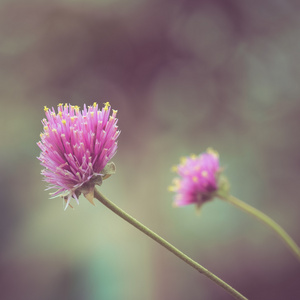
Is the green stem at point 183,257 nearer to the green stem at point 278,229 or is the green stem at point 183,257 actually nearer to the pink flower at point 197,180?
the green stem at point 278,229

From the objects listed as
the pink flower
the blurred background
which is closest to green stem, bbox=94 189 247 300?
the pink flower

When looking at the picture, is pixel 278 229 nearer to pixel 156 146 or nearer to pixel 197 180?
pixel 197 180

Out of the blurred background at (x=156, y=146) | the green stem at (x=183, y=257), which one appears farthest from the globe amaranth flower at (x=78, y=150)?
the blurred background at (x=156, y=146)

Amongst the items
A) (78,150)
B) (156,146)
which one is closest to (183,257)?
(78,150)

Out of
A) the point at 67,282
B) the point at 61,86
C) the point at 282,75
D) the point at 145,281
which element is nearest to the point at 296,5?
the point at 282,75

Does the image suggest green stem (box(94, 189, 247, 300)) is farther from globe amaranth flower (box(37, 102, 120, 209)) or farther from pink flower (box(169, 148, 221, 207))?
pink flower (box(169, 148, 221, 207))

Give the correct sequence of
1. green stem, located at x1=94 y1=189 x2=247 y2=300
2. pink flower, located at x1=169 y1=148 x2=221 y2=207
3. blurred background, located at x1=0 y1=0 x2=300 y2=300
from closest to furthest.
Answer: green stem, located at x1=94 y1=189 x2=247 y2=300
pink flower, located at x1=169 y1=148 x2=221 y2=207
blurred background, located at x1=0 y1=0 x2=300 y2=300

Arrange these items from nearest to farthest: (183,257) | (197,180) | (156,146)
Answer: (183,257), (197,180), (156,146)
